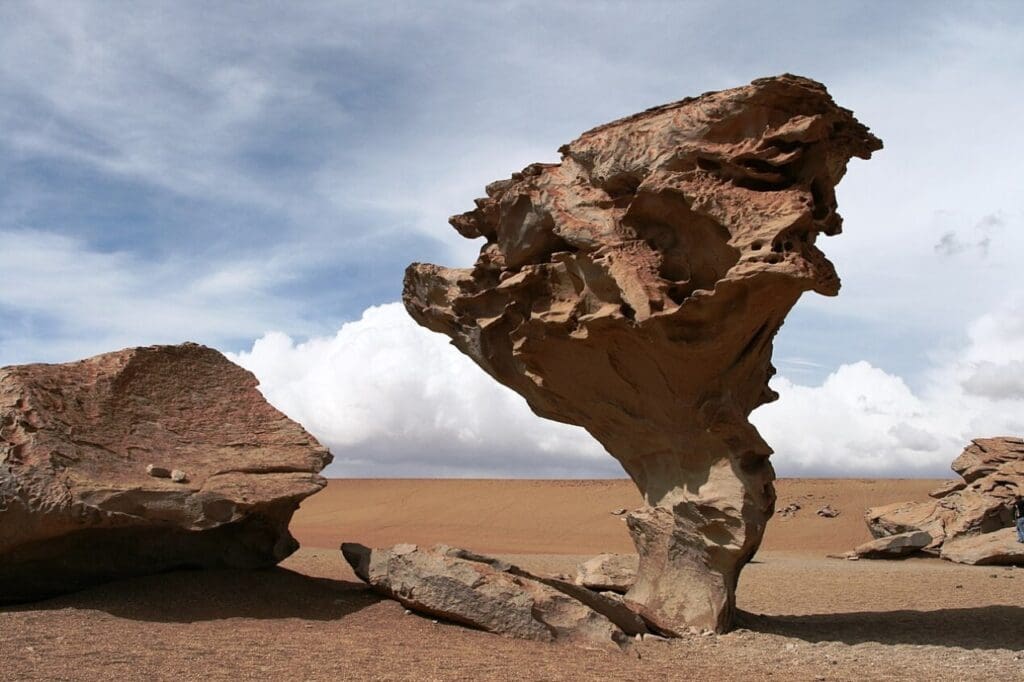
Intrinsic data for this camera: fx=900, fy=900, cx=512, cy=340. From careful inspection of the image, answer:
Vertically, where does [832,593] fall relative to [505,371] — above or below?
below

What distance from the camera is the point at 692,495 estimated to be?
36.4 feet

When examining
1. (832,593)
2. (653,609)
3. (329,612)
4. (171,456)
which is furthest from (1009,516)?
(171,456)

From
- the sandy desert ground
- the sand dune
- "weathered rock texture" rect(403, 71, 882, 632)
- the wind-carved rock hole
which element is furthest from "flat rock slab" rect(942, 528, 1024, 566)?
the wind-carved rock hole

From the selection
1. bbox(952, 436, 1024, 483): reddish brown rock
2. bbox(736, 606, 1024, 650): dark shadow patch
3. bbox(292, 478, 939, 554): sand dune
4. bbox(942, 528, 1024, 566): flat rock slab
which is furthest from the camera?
bbox(292, 478, 939, 554): sand dune

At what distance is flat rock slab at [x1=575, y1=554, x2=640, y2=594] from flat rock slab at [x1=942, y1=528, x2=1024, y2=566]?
10132 millimetres

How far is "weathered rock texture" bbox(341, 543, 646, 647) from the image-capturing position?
366 inches

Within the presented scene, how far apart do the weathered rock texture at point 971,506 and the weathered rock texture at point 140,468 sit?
16533 millimetres

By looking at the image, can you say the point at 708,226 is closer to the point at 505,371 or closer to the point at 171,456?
the point at 505,371

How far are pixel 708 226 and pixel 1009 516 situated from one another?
55.3ft

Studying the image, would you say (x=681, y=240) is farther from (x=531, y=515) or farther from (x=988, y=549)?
(x=531, y=515)

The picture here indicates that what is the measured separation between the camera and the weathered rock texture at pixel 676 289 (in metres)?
9.91

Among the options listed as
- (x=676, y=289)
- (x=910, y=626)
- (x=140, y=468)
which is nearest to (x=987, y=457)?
(x=910, y=626)

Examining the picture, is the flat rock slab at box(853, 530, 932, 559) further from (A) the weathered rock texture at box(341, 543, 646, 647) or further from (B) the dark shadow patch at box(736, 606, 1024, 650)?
(A) the weathered rock texture at box(341, 543, 646, 647)

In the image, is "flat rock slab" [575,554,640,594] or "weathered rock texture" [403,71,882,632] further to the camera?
"flat rock slab" [575,554,640,594]
